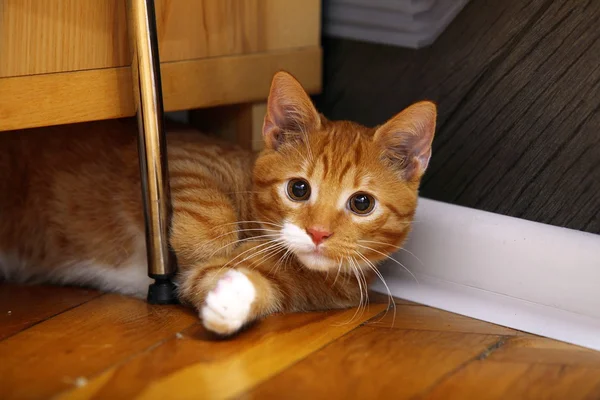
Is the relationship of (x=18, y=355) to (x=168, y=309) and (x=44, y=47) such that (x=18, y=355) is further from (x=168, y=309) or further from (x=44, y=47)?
(x=44, y=47)

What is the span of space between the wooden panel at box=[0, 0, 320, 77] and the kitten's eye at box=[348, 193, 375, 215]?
19.8 inches

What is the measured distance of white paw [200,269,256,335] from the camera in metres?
1.46

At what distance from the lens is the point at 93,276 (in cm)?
182

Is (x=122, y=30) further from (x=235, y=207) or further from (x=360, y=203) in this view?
(x=360, y=203)

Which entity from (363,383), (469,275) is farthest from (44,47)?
(469,275)

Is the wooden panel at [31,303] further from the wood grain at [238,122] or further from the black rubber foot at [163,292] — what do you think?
the wood grain at [238,122]

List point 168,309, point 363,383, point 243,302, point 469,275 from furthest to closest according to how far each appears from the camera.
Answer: point 469,275, point 168,309, point 243,302, point 363,383

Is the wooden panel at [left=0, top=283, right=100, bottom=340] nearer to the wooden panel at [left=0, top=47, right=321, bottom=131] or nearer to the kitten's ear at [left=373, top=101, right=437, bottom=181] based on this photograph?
the wooden panel at [left=0, top=47, right=321, bottom=131]

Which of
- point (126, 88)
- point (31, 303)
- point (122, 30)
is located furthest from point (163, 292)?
point (122, 30)

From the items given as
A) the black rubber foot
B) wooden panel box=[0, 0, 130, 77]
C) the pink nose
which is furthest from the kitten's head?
wooden panel box=[0, 0, 130, 77]

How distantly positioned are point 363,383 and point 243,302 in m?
0.29

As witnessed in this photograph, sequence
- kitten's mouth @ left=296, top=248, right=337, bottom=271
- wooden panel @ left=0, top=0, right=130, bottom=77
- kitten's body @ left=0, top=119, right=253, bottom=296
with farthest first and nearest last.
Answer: kitten's body @ left=0, top=119, right=253, bottom=296 < kitten's mouth @ left=296, top=248, right=337, bottom=271 < wooden panel @ left=0, top=0, right=130, bottom=77

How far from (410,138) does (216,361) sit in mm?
619

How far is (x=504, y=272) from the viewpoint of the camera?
172cm
